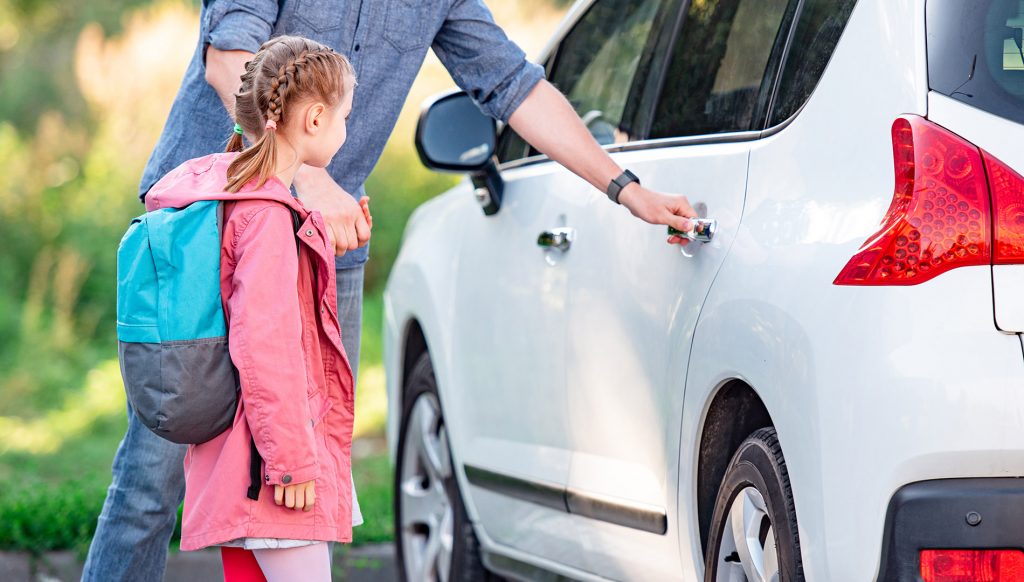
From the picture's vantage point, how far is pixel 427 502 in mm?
4723

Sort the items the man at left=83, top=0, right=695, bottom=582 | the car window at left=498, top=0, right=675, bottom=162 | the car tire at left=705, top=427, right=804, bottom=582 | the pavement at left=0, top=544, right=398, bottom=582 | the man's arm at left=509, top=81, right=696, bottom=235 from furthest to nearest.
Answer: the pavement at left=0, top=544, right=398, bottom=582 < the car window at left=498, top=0, right=675, bottom=162 < the man at left=83, top=0, right=695, bottom=582 < the man's arm at left=509, top=81, right=696, bottom=235 < the car tire at left=705, top=427, right=804, bottom=582

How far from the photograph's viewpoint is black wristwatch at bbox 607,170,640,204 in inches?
126

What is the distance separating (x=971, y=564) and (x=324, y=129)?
1.35m

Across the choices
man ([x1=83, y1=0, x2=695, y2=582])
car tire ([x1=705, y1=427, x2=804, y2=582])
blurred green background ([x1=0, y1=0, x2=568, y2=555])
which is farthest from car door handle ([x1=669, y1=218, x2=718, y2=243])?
blurred green background ([x1=0, y1=0, x2=568, y2=555])

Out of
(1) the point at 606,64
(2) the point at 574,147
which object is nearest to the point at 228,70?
(2) the point at 574,147

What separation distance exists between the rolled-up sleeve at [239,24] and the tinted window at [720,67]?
932mm

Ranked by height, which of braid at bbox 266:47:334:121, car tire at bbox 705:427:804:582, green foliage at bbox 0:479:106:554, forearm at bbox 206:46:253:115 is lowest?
green foliage at bbox 0:479:106:554

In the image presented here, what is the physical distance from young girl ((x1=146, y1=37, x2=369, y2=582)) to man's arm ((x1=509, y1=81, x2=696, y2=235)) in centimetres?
69

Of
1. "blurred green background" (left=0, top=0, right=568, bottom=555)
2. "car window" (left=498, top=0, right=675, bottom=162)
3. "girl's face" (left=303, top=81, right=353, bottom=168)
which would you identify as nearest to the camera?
"girl's face" (left=303, top=81, right=353, bottom=168)

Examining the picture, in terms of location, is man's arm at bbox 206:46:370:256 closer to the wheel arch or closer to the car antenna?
the wheel arch

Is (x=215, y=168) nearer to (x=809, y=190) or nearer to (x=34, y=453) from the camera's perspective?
(x=809, y=190)

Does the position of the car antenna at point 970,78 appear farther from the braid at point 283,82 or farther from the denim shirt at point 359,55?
the denim shirt at point 359,55

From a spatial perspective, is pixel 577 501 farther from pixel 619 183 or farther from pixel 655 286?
pixel 619 183

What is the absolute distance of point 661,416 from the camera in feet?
9.89
